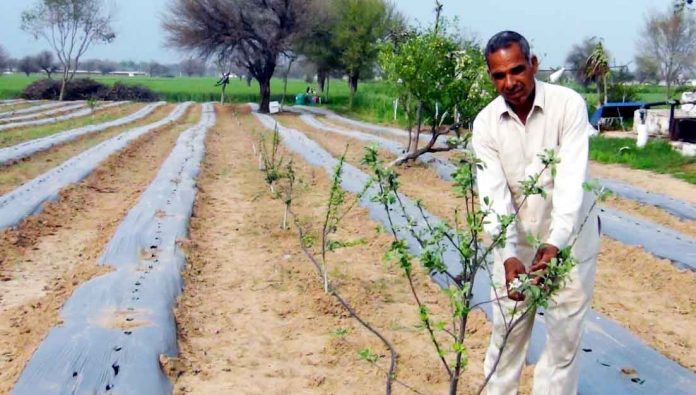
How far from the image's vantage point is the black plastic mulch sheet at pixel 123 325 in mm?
3365

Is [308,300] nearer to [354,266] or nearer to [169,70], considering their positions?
[354,266]

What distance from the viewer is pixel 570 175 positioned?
253 cm

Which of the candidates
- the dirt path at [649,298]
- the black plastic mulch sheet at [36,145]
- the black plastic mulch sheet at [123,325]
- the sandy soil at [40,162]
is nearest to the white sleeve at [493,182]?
the black plastic mulch sheet at [123,325]

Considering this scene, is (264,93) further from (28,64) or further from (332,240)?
(28,64)

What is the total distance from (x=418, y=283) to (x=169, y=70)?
5435 inches

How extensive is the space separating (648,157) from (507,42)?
12259mm

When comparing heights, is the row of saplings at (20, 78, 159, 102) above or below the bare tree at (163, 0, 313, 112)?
below

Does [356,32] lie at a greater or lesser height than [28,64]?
greater

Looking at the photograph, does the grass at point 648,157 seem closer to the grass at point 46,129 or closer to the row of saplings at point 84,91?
the grass at point 46,129

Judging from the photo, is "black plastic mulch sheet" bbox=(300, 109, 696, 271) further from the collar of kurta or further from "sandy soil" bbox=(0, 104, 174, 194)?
"sandy soil" bbox=(0, 104, 174, 194)

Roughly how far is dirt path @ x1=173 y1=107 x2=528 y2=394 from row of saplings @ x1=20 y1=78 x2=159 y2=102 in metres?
33.2

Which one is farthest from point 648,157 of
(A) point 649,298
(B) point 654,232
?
(A) point 649,298

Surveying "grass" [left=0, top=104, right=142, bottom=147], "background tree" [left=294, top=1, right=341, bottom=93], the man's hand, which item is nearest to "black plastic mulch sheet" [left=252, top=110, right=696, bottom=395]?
the man's hand

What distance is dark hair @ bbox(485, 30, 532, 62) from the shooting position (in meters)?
2.46
